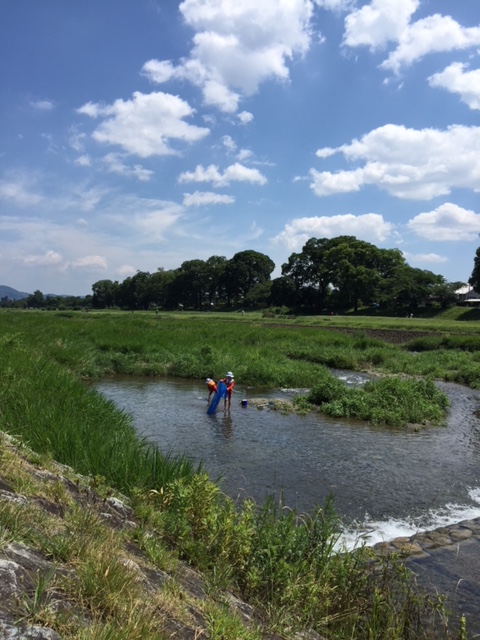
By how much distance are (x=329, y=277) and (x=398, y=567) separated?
91.3m

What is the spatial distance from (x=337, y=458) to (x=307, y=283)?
301 ft

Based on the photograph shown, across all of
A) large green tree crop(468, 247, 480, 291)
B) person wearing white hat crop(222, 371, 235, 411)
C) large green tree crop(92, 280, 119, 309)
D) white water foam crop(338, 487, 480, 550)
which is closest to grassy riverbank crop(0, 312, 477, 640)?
white water foam crop(338, 487, 480, 550)

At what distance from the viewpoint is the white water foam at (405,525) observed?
8203mm

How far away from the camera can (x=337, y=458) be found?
502 inches

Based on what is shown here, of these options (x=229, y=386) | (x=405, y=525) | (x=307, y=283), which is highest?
(x=307, y=283)

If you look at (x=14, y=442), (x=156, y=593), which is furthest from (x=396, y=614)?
(x=14, y=442)

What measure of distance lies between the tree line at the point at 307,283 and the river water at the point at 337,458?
66.7m

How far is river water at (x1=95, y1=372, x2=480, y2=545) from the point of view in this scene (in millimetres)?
9602

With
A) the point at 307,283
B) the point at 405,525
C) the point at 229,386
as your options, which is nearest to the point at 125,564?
the point at 405,525

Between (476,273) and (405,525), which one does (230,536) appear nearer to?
(405,525)

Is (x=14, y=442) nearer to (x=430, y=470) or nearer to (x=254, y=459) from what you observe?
(x=254, y=459)

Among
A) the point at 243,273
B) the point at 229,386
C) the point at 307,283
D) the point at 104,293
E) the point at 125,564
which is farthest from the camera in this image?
the point at 104,293

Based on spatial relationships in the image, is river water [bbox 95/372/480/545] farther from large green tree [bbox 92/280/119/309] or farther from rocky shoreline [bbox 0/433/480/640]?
large green tree [bbox 92/280/119/309]

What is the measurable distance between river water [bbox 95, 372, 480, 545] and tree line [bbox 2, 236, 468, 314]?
6674 centimetres
